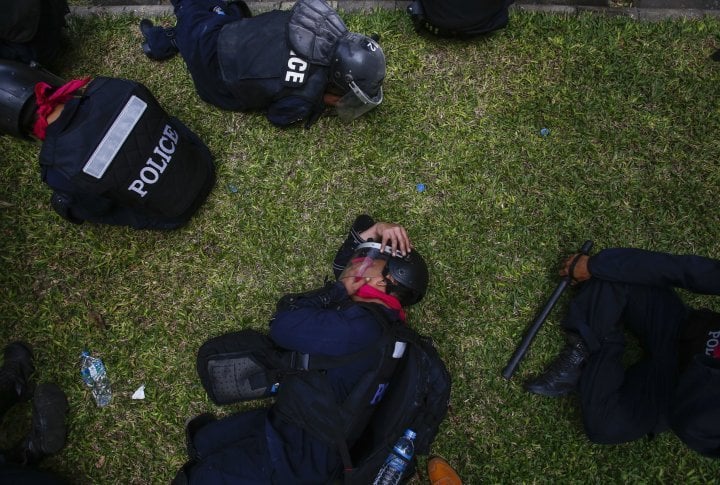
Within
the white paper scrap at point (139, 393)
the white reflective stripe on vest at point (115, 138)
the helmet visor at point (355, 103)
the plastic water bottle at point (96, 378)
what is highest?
the white reflective stripe on vest at point (115, 138)

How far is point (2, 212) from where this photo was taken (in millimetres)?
3793

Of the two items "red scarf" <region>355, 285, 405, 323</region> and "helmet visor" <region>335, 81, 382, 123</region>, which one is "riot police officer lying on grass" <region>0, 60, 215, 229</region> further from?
"red scarf" <region>355, 285, 405, 323</region>

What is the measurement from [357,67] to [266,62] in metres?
0.62

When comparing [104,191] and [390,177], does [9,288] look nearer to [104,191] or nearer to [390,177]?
[104,191]

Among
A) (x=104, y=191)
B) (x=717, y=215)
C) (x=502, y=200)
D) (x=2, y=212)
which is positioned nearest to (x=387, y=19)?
(x=502, y=200)

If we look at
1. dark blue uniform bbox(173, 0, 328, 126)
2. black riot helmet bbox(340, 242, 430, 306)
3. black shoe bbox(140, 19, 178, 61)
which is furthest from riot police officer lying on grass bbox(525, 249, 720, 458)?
black shoe bbox(140, 19, 178, 61)

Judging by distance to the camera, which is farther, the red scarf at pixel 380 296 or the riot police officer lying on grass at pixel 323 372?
the red scarf at pixel 380 296

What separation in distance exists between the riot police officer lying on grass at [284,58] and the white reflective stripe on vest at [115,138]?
0.70 metres

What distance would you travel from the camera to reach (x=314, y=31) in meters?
3.36

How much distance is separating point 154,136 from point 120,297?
1.30 meters

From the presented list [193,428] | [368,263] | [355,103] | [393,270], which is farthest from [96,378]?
[355,103]

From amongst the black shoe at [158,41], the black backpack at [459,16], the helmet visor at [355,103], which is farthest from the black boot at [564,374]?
the black shoe at [158,41]

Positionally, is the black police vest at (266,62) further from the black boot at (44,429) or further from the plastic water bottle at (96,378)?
the black boot at (44,429)

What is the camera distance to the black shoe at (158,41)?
13.0ft
